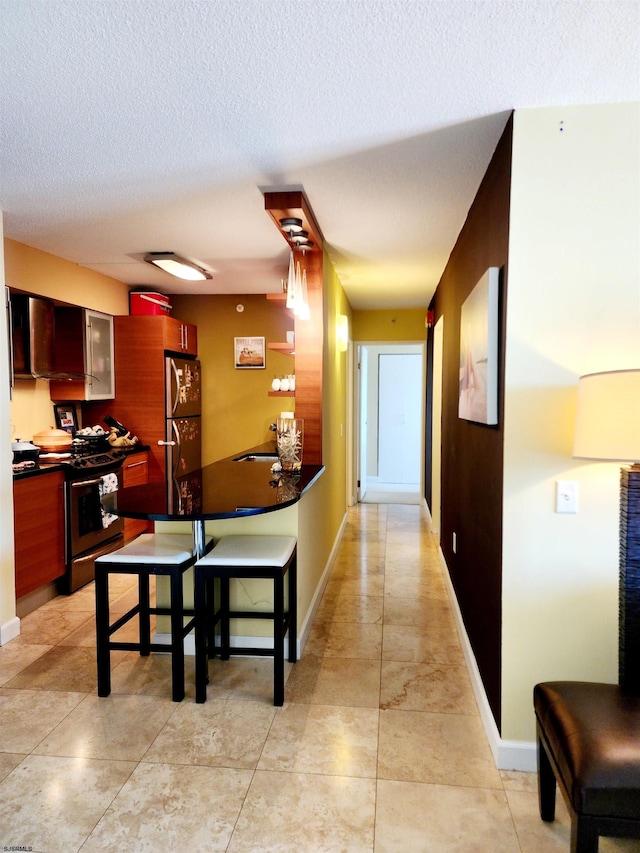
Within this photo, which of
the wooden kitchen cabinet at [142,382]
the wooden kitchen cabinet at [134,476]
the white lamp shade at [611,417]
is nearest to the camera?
the white lamp shade at [611,417]

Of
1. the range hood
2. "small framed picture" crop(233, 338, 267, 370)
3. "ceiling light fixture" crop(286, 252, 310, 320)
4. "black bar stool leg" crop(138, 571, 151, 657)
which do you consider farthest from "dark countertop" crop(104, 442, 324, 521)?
"small framed picture" crop(233, 338, 267, 370)

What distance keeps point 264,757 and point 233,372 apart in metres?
4.32

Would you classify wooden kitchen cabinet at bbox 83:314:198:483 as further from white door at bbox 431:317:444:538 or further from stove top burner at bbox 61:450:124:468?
white door at bbox 431:317:444:538

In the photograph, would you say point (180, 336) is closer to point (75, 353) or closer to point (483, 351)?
point (75, 353)

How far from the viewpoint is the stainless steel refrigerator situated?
5128mm

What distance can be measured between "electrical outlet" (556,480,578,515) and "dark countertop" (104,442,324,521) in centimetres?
110

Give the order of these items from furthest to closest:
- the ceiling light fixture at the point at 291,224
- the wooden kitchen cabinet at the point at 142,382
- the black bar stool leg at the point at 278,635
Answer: the wooden kitchen cabinet at the point at 142,382 < the ceiling light fixture at the point at 291,224 < the black bar stool leg at the point at 278,635

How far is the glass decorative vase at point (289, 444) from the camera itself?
3.22 m

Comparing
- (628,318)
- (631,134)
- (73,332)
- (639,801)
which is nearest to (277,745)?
(639,801)

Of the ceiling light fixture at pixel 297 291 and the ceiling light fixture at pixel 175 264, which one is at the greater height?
the ceiling light fixture at pixel 175 264

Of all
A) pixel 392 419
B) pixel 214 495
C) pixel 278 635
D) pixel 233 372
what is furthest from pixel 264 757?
pixel 392 419

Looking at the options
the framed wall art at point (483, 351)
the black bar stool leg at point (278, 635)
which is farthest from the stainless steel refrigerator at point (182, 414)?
the framed wall art at point (483, 351)

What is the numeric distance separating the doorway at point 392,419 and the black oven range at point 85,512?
445cm

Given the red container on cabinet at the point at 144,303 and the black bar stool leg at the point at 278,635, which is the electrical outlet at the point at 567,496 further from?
the red container on cabinet at the point at 144,303
